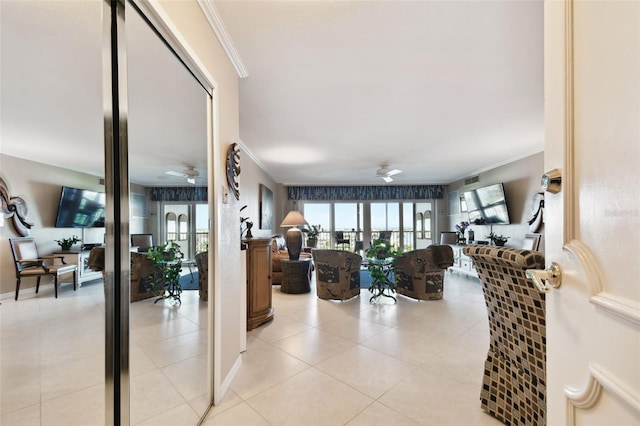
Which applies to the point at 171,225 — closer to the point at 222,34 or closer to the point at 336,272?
the point at 222,34

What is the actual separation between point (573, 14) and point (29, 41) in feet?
4.44

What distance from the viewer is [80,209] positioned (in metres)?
0.93

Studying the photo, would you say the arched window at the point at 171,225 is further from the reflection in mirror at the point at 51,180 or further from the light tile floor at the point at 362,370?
the light tile floor at the point at 362,370

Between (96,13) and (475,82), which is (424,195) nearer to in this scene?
(475,82)

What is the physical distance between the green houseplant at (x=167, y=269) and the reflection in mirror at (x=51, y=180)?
35cm

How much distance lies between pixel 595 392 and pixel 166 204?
63.6 inches

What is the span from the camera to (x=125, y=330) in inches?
40.9

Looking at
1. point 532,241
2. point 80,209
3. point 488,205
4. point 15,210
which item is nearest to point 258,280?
point 80,209

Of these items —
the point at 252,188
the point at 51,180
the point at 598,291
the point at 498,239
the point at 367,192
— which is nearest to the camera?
the point at 598,291

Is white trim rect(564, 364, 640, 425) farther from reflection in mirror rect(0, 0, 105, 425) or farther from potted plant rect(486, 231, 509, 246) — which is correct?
potted plant rect(486, 231, 509, 246)

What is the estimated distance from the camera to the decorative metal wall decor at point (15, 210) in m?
0.65

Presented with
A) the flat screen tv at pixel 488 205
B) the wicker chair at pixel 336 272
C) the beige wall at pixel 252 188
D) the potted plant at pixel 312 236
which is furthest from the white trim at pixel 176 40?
the potted plant at pixel 312 236

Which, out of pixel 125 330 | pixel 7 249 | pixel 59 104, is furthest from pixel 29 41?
pixel 125 330

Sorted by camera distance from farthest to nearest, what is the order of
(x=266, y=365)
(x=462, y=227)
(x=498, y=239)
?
(x=462, y=227)
(x=498, y=239)
(x=266, y=365)
